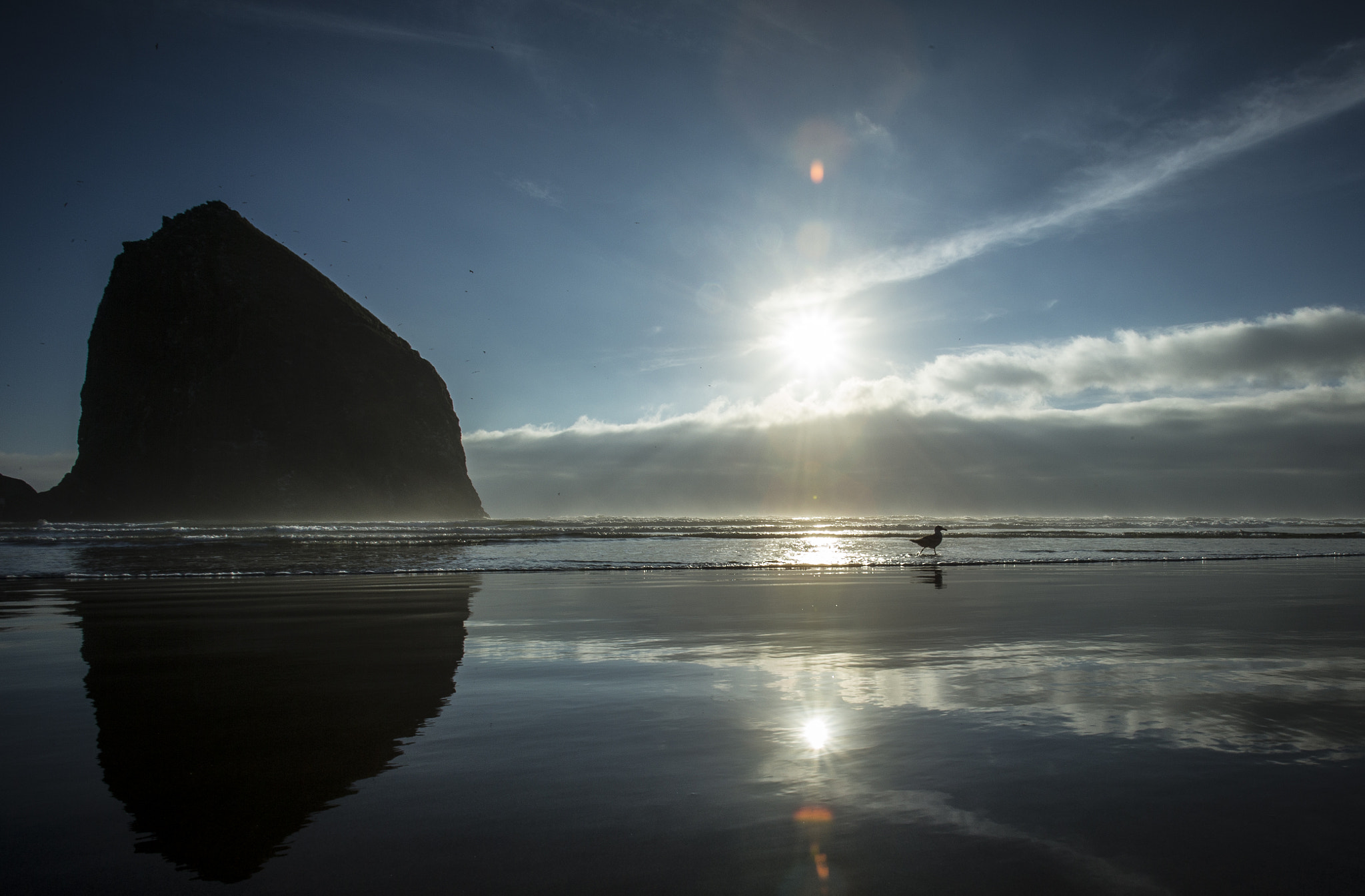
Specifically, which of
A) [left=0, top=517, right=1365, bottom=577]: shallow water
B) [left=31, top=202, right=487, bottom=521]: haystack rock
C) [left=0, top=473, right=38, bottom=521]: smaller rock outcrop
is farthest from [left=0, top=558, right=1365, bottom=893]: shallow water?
[left=0, top=473, right=38, bottom=521]: smaller rock outcrop

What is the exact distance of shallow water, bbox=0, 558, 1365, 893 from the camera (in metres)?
2.93

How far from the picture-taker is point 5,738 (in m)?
4.99

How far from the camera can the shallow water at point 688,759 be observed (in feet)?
9.62

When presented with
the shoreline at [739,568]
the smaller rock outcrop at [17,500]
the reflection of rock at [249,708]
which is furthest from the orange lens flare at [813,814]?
the smaller rock outcrop at [17,500]

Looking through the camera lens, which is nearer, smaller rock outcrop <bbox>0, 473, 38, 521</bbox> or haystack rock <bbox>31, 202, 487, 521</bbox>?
haystack rock <bbox>31, 202, 487, 521</bbox>

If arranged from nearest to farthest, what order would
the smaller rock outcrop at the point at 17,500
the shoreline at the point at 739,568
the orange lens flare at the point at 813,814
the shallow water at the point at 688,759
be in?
the shallow water at the point at 688,759 < the orange lens flare at the point at 813,814 < the shoreline at the point at 739,568 < the smaller rock outcrop at the point at 17,500

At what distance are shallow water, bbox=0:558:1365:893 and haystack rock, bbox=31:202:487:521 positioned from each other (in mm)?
93477

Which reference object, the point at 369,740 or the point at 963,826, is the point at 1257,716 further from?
the point at 369,740

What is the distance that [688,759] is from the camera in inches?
170

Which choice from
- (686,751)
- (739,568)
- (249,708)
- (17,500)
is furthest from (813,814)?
(17,500)

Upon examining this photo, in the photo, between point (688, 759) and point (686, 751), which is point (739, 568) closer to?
point (686, 751)

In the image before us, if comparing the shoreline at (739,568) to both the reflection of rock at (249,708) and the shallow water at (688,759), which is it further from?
the shallow water at (688,759)

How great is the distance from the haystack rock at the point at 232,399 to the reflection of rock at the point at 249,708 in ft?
294

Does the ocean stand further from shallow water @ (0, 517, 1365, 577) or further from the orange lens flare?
shallow water @ (0, 517, 1365, 577)
